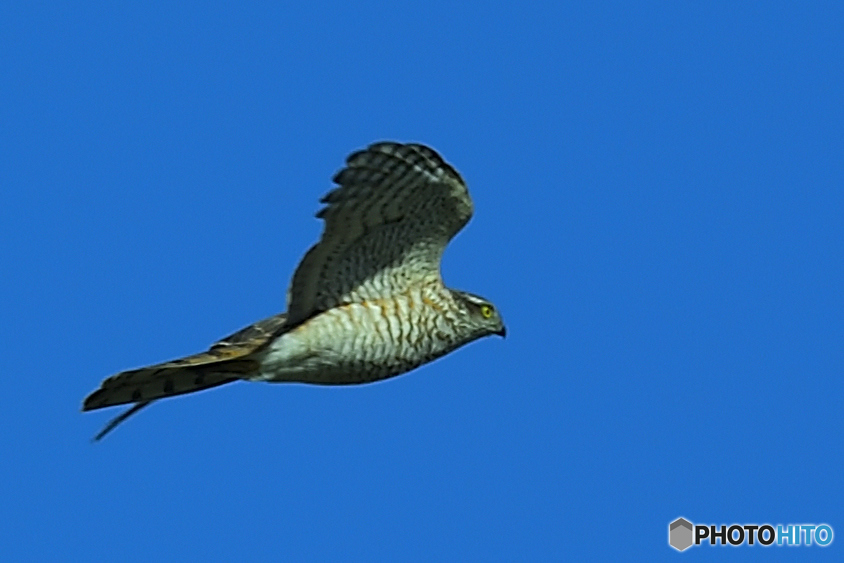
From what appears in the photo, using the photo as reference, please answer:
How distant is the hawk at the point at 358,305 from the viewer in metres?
7.05

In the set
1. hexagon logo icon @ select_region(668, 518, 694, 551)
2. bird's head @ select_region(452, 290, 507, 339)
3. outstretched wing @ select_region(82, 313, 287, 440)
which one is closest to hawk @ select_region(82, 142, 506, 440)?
outstretched wing @ select_region(82, 313, 287, 440)

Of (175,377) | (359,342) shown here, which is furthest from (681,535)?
(175,377)

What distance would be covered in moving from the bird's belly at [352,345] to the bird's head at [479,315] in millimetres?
345

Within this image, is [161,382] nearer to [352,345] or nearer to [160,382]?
[160,382]

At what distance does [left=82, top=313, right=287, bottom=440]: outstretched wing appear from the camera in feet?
23.7

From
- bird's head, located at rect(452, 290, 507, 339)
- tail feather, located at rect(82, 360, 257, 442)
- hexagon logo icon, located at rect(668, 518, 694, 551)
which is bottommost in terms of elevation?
hexagon logo icon, located at rect(668, 518, 694, 551)

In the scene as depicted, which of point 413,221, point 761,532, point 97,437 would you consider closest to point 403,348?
point 413,221

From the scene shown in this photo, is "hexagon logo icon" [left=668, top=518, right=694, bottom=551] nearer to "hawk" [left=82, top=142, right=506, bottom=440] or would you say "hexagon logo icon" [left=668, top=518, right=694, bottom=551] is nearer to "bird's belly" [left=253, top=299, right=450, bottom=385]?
"hawk" [left=82, top=142, right=506, bottom=440]

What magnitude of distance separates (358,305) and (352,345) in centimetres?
25

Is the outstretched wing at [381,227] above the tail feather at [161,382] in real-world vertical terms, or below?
above

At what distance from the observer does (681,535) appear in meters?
8.47

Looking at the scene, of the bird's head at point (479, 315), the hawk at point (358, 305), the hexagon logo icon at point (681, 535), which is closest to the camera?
the hawk at point (358, 305)

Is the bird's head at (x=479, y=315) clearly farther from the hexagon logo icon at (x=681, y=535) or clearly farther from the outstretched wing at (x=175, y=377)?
the hexagon logo icon at (x=681, y=535)

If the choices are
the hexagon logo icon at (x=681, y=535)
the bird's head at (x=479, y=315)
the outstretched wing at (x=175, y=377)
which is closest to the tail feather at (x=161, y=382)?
the outstretched wing at (x=175, y=377)
